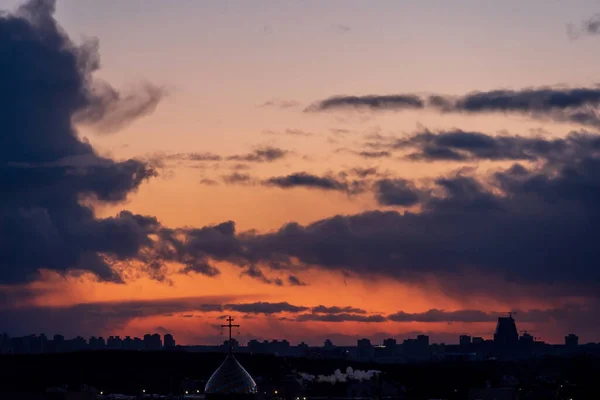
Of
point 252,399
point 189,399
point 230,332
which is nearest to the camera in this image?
point 252,399

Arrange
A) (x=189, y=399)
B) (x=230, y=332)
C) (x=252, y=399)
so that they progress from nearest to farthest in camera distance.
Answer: (x=252, y=399) < (x=230, y=332) < (x=189, y=399)

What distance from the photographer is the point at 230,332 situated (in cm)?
16875

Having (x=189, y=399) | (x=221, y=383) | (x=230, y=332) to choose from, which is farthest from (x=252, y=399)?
(x=189, y=399)

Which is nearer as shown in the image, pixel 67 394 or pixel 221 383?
pixel 221 383

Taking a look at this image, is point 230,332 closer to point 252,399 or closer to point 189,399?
point 252,399

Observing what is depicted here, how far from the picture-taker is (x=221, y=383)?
154 metres

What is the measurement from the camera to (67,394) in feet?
638

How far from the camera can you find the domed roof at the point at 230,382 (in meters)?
153

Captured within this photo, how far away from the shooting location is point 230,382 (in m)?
154

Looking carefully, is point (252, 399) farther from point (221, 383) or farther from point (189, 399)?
point (189, 399)

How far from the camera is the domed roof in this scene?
153 m

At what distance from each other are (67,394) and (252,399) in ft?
175

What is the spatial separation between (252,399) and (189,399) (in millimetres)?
41880

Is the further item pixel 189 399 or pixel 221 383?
pixel 189 399
